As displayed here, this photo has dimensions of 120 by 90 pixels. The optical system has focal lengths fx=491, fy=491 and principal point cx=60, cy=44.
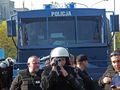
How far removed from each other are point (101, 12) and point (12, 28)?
228 centimetres

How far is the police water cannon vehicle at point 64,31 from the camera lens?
38.8 ft

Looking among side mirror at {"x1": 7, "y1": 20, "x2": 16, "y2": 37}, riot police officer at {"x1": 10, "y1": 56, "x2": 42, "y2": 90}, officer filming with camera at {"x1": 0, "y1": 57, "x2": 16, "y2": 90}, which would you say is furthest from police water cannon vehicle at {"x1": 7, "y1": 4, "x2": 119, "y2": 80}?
riot police officer at {"x1": 10, "y1": 56, "x2": 42, "y2": 90}

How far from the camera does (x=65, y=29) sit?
12.1 meters

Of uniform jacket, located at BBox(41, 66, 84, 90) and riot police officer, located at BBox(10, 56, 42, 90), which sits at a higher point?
uniform jacket, located at BBox(41, 66, 84, 90)

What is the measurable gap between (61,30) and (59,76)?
6643mm

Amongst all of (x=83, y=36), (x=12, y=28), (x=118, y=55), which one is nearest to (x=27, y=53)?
(x=12, y=28)

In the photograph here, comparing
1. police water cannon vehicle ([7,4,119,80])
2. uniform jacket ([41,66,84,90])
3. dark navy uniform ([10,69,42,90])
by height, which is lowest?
dark navy uniform ([10,69,42,90])

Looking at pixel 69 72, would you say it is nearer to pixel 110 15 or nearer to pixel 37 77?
pixel 37 77

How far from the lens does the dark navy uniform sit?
7.71 meters

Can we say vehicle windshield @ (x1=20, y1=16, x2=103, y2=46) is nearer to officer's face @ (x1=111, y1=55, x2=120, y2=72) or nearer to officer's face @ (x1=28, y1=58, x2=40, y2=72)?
officer's face @ (x1=28, y1=58, x2=40, y2=72)

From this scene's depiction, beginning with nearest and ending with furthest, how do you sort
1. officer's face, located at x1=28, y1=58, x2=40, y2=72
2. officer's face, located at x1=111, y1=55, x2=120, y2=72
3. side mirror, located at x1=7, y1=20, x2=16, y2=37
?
officer's face, located at x1=111, y1=55, x2=120, y2=72 < officer's face, located at x1=28, y1=58, x2=40, y2=72 < side mirror, located at x1=7, y1=20, x2=16, y2=37

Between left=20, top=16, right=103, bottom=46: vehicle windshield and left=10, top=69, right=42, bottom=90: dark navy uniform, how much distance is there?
3.90 metres

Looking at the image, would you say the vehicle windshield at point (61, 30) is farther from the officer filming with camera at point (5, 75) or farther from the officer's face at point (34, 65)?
the officer's face at point (34, 65)

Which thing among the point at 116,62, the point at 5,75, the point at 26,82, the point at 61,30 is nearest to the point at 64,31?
the point at 61,30
